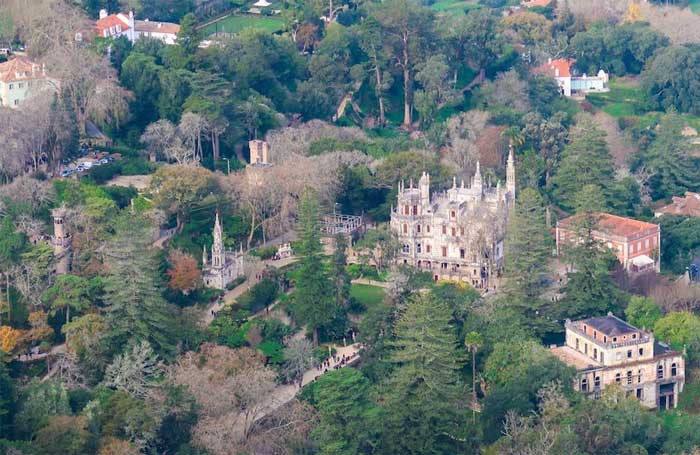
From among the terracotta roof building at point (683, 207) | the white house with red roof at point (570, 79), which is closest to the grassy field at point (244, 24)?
the white house with red roof at point (570, 79)

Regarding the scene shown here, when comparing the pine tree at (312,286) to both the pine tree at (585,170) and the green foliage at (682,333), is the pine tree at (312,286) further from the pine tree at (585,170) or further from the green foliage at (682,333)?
the pine tree at (585,170)

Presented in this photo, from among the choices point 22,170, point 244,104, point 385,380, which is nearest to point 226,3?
point 244,104

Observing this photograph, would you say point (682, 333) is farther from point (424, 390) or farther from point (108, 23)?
point (108, 23)

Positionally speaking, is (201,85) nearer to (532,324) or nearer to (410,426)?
Result: (532,324)

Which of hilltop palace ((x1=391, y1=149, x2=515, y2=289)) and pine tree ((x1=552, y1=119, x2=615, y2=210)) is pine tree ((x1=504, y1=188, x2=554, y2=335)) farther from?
pine tree ((x1=552, y1=119, x2=615, y2=210))

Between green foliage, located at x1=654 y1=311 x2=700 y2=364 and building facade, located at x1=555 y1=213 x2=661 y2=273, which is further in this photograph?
building facade, located at x1=555 y1=213 x2=661 y2=273

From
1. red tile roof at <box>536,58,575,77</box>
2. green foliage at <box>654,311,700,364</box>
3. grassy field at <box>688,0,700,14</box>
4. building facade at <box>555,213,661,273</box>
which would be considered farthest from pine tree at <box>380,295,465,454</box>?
grassy field at <box>688,0,700,14</box>

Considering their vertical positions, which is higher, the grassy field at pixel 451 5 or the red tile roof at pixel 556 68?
the grassy field at pixel 451 5
